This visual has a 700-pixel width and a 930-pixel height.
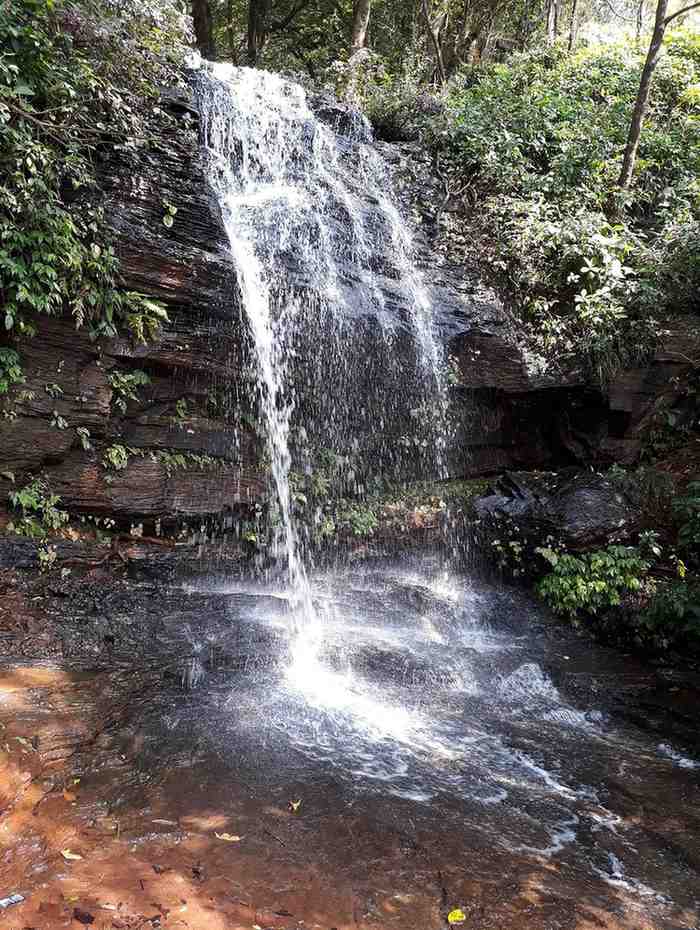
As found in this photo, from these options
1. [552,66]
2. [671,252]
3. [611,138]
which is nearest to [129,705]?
[671,252]

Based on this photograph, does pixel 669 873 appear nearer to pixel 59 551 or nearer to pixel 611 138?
pixel 59 551

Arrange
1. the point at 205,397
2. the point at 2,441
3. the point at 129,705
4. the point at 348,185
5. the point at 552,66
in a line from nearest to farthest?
the point at 129,705, the point at 2,441, the point at 205,397, the point at 348,185, the point at 552,66

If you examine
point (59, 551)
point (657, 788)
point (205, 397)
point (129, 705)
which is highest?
point (205, 397)

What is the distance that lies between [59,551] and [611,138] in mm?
12060

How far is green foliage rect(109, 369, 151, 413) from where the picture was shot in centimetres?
696

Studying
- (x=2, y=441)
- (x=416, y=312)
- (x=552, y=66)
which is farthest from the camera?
(x=552, y=66)

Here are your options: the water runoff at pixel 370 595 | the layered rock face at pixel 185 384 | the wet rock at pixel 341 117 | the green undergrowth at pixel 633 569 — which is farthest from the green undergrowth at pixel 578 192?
the green undergrowth at pixel 633 569

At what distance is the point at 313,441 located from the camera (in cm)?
877

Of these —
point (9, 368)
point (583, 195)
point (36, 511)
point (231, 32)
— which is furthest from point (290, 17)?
point (36, 511)

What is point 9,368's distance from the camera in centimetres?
619

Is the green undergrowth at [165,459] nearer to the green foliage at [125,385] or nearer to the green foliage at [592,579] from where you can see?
the green foliage at [125,385]

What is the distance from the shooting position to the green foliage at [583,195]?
948cm

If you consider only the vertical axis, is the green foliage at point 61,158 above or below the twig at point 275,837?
above

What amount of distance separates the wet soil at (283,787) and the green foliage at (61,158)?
280 centimetres
